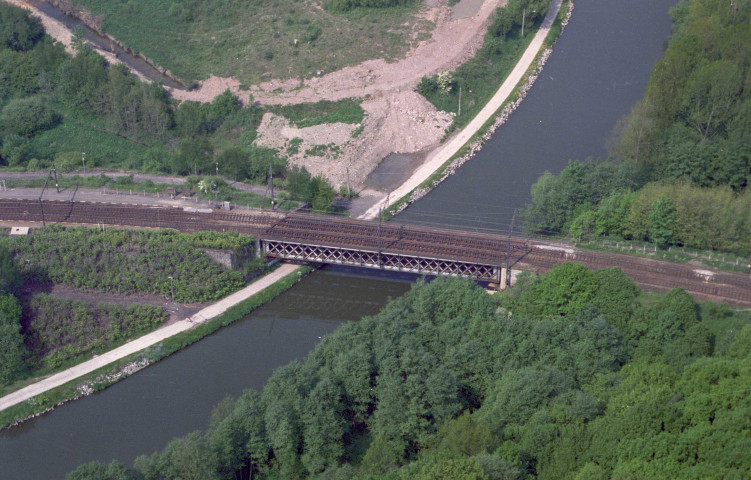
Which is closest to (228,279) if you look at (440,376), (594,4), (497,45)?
(440,376)

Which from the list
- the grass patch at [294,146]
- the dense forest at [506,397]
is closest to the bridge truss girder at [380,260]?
the dense forest at [506,397]

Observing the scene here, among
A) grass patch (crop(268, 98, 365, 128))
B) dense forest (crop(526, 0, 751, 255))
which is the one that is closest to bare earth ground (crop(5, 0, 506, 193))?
grass patch (crop(268, 98, 365, 128))

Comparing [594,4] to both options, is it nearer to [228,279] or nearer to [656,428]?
[228,279]

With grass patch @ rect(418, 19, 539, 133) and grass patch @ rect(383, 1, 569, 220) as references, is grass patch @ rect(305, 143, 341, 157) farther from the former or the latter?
grass patch @ rect(418, 19, 539, 133)

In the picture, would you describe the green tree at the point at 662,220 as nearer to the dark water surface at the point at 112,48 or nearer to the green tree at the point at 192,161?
the green tree at the point at 192,161

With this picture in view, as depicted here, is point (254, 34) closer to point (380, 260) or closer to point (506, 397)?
point (380, 260)

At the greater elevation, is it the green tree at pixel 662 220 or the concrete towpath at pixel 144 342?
the green tree at pixel 662 220
